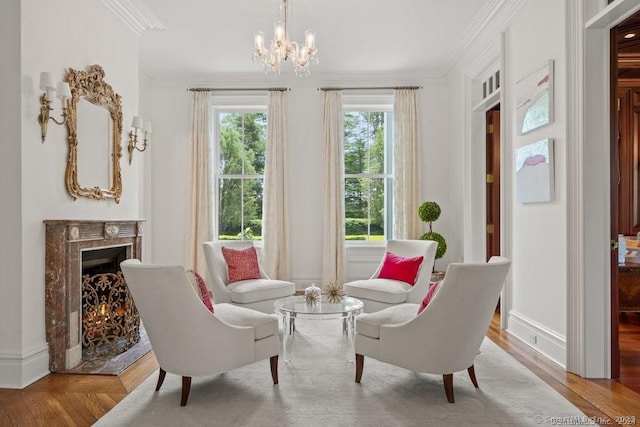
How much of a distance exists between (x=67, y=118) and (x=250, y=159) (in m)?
3.44

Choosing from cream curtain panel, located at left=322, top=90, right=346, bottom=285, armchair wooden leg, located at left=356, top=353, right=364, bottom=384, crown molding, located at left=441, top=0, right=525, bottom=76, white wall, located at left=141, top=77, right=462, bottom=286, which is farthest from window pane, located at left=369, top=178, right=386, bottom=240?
armchair wooden leg, located at left=356, top=353, right=364, bottom=384

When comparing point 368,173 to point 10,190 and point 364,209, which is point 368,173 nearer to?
point 364,209

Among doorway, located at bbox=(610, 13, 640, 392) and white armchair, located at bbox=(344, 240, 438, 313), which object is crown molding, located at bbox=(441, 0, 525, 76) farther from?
white armchair, located at bbox=(344, 240, 438, 313)

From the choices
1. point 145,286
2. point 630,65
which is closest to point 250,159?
point 145,286

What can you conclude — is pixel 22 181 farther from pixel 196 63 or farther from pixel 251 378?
pixel 196 63

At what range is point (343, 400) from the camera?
264 cm

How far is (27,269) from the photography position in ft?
9.77

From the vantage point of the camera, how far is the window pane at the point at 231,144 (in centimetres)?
670

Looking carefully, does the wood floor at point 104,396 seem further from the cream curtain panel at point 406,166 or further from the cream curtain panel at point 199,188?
the cream curtain panel at point 406,166

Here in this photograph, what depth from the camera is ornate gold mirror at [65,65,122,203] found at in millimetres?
3506

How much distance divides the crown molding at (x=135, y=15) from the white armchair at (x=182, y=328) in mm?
2881

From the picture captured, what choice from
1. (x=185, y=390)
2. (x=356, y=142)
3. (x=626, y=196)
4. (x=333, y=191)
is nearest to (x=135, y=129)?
(x=333, y=191)

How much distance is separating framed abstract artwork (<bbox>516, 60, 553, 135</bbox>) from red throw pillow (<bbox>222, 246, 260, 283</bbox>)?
3015mm

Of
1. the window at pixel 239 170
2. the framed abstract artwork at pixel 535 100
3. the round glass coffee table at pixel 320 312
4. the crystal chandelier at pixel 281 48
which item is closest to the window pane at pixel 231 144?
the window at pixel 239 170
